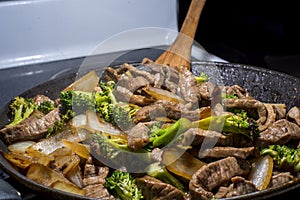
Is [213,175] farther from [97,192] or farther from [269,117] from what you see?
[269,117]

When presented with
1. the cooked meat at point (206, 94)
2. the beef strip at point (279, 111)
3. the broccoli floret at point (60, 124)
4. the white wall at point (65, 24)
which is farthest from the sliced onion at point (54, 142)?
the white wall at point (65, 24)

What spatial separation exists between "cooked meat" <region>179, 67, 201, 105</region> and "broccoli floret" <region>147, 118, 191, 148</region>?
23 cm

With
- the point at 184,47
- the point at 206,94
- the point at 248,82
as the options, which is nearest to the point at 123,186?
the point at 206,94

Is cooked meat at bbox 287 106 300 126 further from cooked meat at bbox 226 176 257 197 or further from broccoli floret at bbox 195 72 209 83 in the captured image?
cooked meat at bbox 226 176 257 197

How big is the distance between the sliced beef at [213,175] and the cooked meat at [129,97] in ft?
1.37

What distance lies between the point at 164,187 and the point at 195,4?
119cm

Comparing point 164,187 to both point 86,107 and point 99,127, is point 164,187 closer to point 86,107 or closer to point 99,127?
point 99,127

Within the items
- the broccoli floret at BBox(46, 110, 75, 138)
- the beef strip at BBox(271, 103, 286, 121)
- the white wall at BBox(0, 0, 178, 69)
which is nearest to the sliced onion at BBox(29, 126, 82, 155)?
the broccoli floret at BBox(46, 110, 75, 138)

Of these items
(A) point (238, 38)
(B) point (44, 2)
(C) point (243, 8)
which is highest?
(B) point (44, 2)

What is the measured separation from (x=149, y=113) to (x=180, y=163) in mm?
252

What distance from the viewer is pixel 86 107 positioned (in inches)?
64.9

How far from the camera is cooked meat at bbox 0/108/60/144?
159 centimetres

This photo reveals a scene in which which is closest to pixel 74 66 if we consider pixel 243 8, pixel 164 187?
pixel 243 8

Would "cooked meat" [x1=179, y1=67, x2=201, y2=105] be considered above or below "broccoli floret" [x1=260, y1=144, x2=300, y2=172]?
above
